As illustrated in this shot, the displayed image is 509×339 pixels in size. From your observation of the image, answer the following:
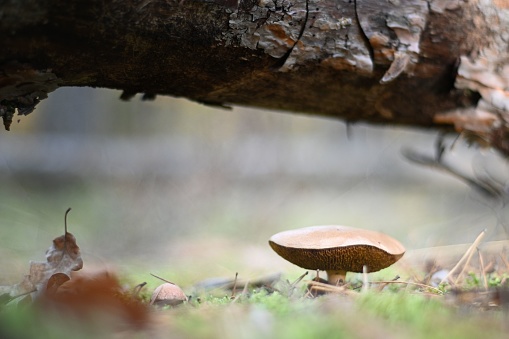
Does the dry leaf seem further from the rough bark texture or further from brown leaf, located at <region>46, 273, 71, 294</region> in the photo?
the rough bark texture

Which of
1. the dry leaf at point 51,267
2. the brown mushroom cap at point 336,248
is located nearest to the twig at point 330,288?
the brown mushroom cap at point 336,248

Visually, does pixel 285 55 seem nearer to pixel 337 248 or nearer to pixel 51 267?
pixel 337 248

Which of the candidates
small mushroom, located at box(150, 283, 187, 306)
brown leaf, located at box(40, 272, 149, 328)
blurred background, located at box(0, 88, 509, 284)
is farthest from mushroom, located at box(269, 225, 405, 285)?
blurred background, located at box(0, 88, 509, 284)

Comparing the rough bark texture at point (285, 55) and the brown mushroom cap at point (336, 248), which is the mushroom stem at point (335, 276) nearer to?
the brown mushroom cap at point (336, 248)

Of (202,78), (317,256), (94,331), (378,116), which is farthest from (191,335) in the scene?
(378,116)

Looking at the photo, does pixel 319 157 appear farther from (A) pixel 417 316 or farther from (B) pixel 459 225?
(A) pixel 417 316
